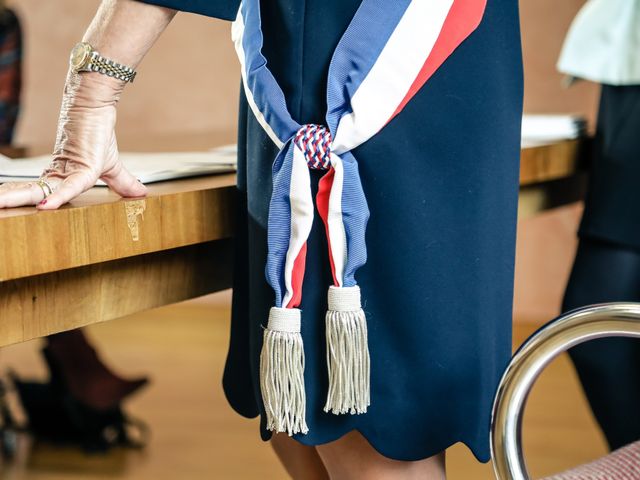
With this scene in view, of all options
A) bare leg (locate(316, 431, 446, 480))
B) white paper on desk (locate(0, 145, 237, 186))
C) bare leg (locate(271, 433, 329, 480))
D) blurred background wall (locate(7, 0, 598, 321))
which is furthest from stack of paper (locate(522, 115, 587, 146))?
blurred background wall (locate(7, 0, 598, 321))

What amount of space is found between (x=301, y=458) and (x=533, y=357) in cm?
52

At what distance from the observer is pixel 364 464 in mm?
830

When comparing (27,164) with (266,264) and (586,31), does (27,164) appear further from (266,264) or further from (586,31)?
(586,31)

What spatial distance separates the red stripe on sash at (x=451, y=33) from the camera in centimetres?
77

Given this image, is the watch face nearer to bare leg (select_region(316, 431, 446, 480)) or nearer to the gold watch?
the gold watch

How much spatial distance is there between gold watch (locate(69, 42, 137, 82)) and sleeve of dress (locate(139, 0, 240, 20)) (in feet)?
0.19

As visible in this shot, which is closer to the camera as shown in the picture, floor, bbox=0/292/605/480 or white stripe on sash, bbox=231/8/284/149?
white stripe on sash, bbox=231/8/284/149

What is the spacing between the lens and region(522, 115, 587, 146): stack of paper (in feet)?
5.18

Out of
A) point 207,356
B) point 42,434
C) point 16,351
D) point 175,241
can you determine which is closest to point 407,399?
point 175,241

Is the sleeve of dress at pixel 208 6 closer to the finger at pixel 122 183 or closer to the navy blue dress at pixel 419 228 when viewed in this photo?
the navy blue dress at pixel 419 228

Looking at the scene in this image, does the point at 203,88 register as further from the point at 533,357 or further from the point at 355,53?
the point at 533,357

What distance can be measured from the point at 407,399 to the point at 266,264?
0.53 ft

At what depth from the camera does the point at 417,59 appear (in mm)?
766

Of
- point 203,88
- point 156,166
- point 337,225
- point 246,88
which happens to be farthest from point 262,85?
point 203,88
